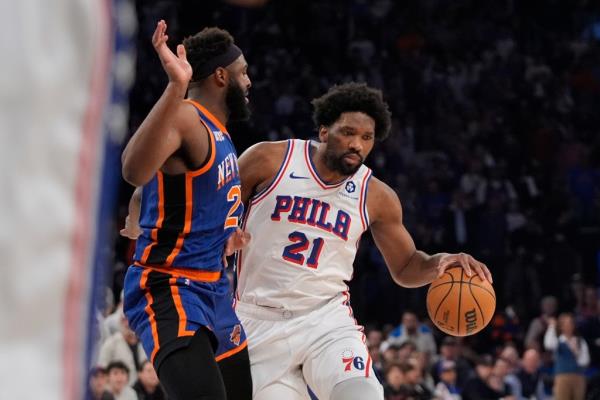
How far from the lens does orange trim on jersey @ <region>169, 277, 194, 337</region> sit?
384 cm

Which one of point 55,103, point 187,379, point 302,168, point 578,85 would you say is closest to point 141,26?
point 578,85

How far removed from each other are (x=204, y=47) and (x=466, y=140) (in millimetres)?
12396

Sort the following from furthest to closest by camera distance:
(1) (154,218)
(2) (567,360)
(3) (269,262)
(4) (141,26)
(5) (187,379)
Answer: (4) (141,26) < (2) (567,360) < (3) (269,262) < (1) (154,218) < (5) (187,379)

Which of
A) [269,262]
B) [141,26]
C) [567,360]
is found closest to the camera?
[269,262]

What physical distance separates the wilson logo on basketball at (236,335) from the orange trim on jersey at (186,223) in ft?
1.47

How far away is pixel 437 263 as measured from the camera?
501 cm

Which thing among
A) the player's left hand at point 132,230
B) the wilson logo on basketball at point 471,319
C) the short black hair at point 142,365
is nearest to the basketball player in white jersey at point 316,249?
the wilson logo on basketball at point 471,319

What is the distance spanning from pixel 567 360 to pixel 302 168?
7.44 metres

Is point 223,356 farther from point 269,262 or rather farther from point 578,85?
point 578,85

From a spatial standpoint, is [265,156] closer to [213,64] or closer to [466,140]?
[213,64]

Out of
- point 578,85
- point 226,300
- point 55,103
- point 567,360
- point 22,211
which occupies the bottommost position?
point 567,360

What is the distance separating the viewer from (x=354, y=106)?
508cm

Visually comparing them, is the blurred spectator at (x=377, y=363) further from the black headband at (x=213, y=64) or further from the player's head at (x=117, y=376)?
the black headband at (x=213, y=64)

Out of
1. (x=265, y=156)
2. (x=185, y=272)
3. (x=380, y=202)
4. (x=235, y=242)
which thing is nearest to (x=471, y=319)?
(x=380, y=202)
